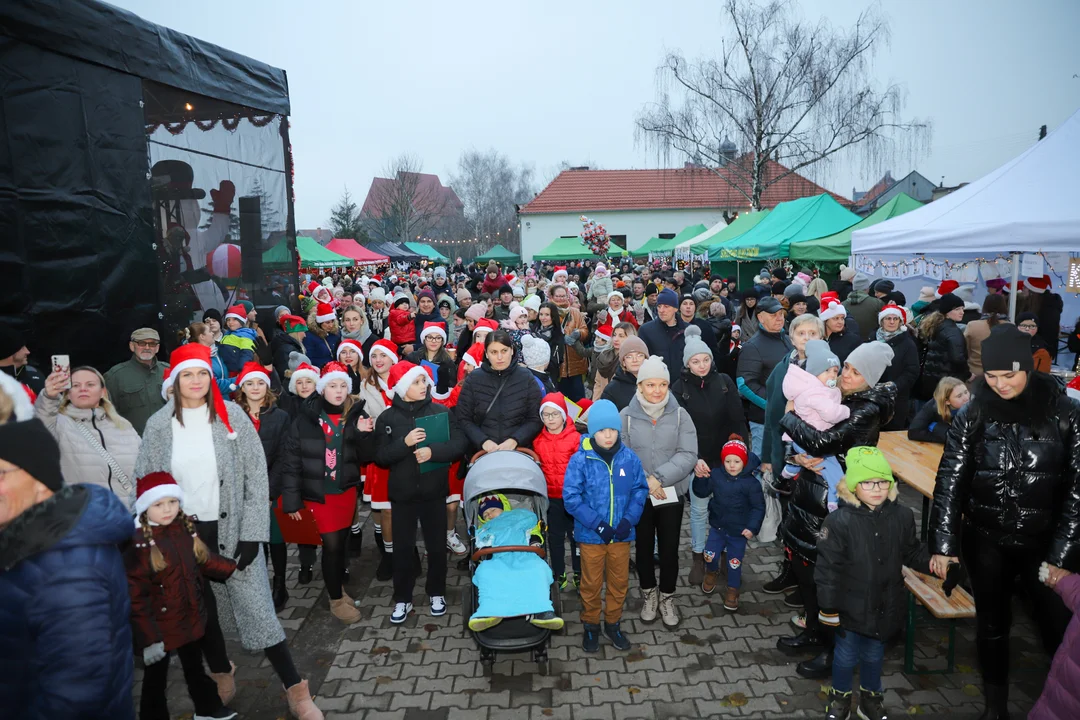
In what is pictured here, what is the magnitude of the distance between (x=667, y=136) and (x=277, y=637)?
91.5ft

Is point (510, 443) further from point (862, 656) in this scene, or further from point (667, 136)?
point (667, 136)

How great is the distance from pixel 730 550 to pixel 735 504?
372 millimetres

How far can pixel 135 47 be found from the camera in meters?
5.98

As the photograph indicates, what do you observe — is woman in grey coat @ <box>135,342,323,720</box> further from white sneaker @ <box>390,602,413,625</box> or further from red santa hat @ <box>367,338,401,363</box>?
red santa hat @ <box>367,338,401,363</box>

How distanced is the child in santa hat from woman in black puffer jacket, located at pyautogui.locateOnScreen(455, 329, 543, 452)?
0.74 ft

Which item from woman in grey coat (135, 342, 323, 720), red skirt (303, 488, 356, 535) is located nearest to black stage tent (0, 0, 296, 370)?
woman in grey coat (135, 342, 323, 720)

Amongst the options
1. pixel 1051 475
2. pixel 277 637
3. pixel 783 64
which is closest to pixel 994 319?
pixel 1051 475

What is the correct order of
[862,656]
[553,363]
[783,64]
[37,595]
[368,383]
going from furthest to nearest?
[783,64] → [553,363] → [368,383] → [862,656] → [37,595]

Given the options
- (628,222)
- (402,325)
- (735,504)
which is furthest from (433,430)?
(628,222)

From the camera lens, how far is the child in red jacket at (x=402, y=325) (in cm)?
896

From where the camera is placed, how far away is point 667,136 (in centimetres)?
2817

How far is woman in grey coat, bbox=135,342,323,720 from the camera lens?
3.57 meters

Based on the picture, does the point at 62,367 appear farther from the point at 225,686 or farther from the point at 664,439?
the point at 664,439

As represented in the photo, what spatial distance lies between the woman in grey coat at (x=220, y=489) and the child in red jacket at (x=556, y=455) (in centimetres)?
194
